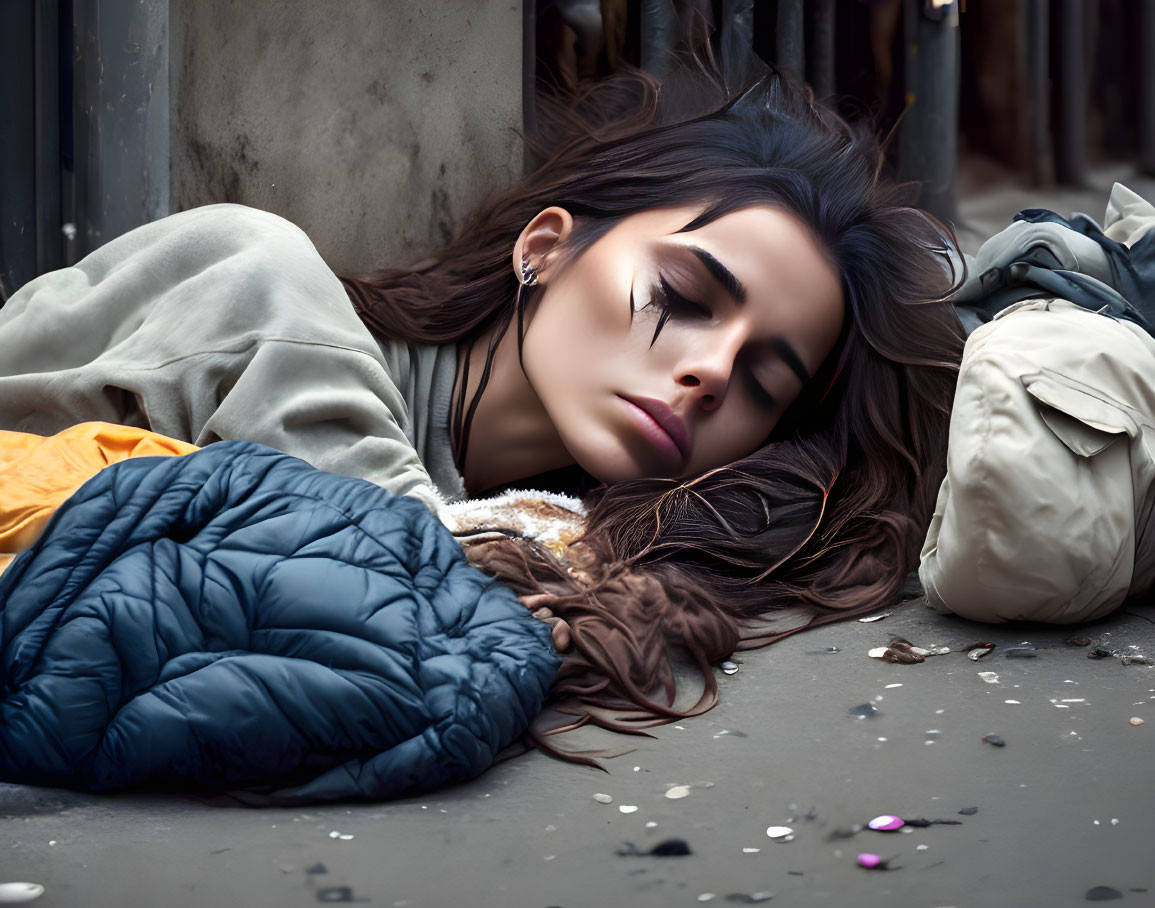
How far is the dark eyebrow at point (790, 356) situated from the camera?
2.20m

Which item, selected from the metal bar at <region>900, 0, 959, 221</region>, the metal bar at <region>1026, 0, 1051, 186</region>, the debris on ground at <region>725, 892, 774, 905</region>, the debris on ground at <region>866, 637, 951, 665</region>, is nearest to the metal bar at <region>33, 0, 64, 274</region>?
the debris on ground at <region>866, 637, 951, 665</region>

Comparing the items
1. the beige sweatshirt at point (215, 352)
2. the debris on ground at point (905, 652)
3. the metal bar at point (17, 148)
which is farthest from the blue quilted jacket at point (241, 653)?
the metal bar at point (17, 148)

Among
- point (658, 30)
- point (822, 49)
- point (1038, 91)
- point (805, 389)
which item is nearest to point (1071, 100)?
point (1038, 91)

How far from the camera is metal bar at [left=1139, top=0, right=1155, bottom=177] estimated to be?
3.79 meters

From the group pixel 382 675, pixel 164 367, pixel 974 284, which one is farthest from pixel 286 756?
pixel 974 284

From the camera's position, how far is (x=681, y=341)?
2131 mm

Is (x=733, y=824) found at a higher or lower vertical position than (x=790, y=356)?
lower

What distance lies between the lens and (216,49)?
2861 millimetres

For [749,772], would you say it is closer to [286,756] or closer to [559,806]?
[559,806]

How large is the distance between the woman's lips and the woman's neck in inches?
12.2

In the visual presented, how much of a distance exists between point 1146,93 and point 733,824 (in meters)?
3.53

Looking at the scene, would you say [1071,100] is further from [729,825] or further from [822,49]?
[729,825]

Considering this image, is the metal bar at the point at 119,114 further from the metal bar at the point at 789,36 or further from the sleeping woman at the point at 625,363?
the metal bar at the point at 789,36

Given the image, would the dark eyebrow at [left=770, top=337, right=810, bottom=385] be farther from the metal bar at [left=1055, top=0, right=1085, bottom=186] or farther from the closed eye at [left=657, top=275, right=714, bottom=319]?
the metal bar at [left=1055, top=0, right=1085, bottom=186]
